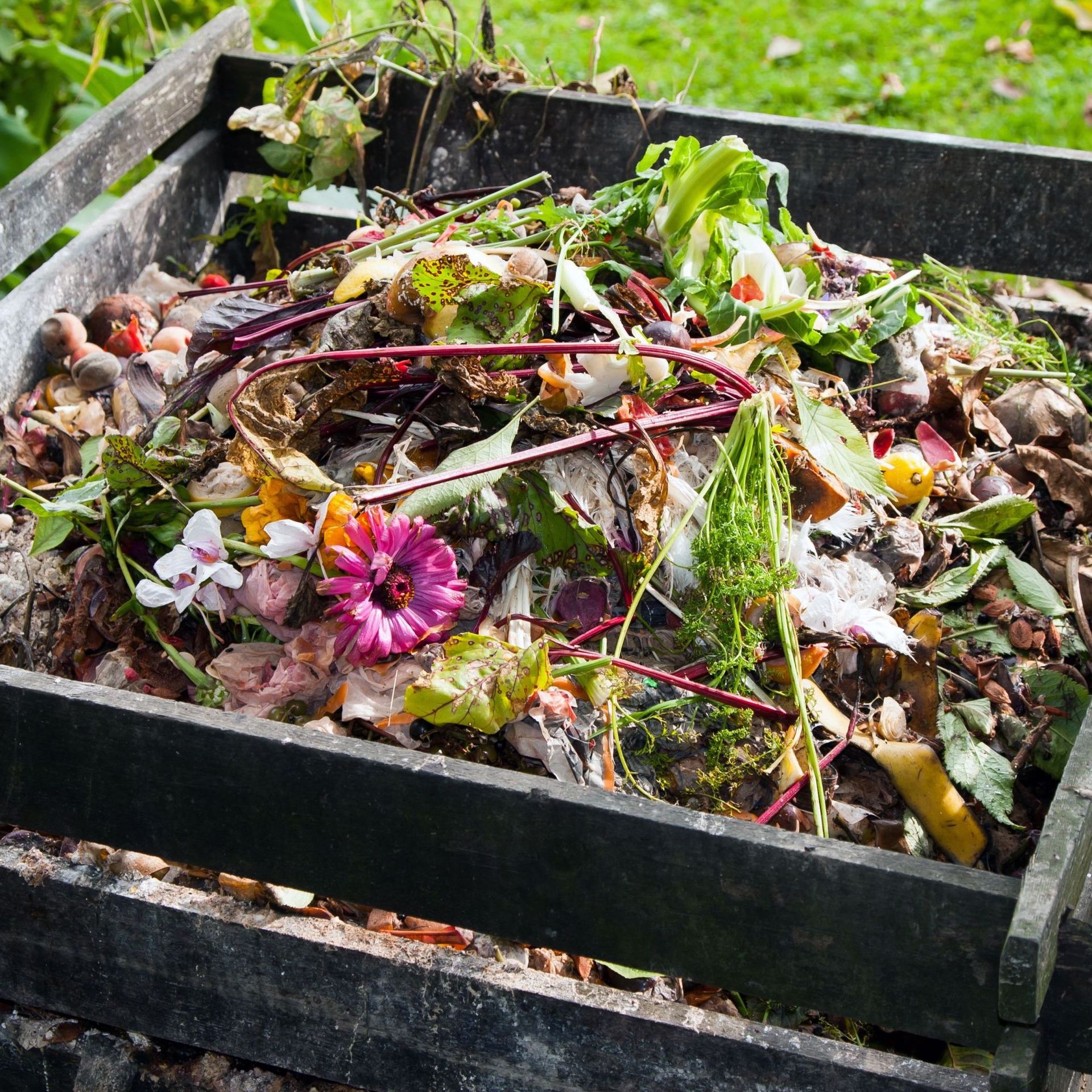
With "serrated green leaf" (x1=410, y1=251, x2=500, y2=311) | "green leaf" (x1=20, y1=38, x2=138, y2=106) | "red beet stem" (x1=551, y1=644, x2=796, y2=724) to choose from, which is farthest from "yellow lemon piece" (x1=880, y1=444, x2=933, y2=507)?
"green leaf" (x1=20, y1=38, x2=138, y2=106)

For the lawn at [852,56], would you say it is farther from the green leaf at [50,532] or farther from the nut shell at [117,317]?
the green leaf at [50,532]

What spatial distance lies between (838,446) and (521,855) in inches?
35.0

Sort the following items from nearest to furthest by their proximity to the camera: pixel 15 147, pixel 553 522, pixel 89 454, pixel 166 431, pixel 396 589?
pixel 396 589 → pixel 553 522 → pixel 166 431 → pixel 89 454 → pixel 15 147

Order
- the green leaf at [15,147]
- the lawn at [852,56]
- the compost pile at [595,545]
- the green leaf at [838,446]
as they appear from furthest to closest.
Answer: the lawn at [852,56]
the green leaf at [15,147]
the green leaf at [838,446]
the compost pile at [595,545]

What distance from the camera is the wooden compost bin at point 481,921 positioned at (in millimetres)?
1417

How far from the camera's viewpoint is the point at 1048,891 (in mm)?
1348

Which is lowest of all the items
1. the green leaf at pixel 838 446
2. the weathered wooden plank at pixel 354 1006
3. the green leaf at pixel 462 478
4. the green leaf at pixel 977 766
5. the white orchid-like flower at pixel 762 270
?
the weathered wooden plank at pixel 354 1006

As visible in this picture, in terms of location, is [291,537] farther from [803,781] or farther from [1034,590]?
[1034,590]

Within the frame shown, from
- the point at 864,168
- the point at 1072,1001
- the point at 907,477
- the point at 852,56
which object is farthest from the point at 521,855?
the point at 852,56

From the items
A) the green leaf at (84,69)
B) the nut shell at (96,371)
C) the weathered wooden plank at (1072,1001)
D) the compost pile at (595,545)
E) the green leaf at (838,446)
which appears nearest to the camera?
the weathered wooden plank at (1072,1001)

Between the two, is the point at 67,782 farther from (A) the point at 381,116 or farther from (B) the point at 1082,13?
(B) the point at 1082,13

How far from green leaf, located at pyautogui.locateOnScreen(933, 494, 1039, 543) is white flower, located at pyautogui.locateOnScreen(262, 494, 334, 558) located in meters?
1.19

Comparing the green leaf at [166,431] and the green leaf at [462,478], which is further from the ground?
the green leaf at [462,478]

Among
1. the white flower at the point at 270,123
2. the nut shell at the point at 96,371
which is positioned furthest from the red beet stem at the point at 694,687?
the white flower at the point at 270,123
